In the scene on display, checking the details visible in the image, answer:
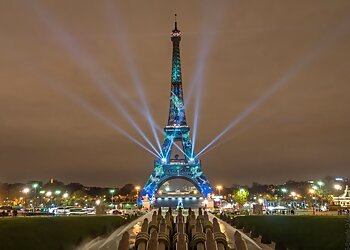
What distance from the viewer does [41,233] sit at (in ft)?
54.2

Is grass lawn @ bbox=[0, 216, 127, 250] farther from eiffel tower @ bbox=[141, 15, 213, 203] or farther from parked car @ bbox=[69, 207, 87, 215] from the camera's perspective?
eiffel tower @ bbox=[141, 15, 213, 203]

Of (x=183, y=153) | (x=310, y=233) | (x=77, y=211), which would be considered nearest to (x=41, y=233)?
(x=310, y=233)

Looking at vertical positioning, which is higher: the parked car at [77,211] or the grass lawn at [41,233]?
the parked car at [77,211]

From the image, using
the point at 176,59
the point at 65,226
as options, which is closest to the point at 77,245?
the point at 65,226

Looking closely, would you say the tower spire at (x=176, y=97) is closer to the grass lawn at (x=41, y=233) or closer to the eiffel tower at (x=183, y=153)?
the eiffel tower at (x=183, y=153)

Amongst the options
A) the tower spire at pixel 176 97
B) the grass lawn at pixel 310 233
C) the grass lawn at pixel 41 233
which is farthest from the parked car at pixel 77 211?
the tower spire at pixel 176 97

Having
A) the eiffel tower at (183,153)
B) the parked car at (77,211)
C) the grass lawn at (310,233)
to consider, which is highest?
the eiffel tower at (183,153)

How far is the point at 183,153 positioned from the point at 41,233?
276ft

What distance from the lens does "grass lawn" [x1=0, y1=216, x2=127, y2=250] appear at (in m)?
A: 14.3

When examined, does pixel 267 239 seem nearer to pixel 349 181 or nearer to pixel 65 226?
pixel 65 226

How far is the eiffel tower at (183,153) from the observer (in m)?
97.1

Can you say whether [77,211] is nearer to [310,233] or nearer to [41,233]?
[41,233]

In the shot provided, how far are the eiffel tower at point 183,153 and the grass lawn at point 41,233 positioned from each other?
73964mm

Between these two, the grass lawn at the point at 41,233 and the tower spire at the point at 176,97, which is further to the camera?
the tower spire at the point at 176,97
